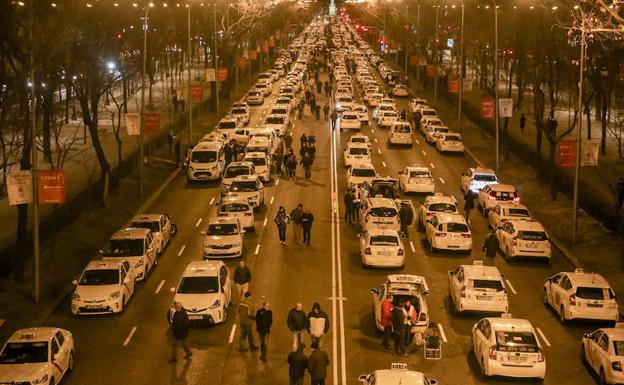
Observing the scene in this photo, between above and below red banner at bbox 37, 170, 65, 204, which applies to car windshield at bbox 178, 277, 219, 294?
below

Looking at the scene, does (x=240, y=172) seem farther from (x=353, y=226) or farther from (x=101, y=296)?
(x=101, y=296)

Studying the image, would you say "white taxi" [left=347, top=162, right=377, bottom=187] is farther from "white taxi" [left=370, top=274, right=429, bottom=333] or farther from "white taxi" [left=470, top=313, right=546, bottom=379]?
"white taxi" [left=470, top=313, right=546, bottom=379]

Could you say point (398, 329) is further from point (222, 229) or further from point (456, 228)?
point (222, 229)

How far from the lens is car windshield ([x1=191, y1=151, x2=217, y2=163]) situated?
48.1 m

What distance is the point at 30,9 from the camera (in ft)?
94.4

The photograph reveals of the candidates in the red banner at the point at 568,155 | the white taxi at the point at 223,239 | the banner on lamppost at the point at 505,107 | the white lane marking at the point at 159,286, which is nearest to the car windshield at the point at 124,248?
the white lane marking at the point at 159,286

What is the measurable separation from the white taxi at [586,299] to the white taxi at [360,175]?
56.8 ft

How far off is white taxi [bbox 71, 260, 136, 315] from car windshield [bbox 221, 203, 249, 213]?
8.71 metres

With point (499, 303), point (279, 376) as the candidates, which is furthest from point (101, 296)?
point (499, 303)

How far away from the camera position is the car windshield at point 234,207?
37128 mm

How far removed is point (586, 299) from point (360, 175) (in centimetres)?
1915

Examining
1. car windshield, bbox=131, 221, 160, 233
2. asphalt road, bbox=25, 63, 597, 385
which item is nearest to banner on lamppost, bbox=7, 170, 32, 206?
asphalt road, bbox=25, 63, 597, 385

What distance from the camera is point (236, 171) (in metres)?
44.7

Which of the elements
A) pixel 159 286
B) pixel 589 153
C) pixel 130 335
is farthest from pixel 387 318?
pixel 589 153
